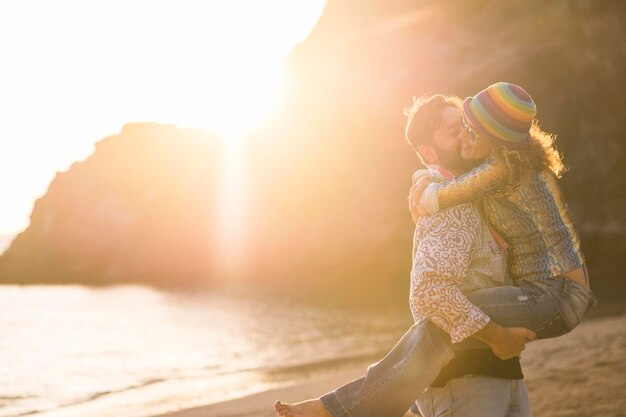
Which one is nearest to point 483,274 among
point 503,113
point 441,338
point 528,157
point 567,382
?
point 441,338

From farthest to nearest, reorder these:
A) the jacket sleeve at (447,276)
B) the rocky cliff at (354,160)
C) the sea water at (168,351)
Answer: the rocky cliff at (354,160) < the sea water at (168,351) < the jacket sleeve at (447,276)

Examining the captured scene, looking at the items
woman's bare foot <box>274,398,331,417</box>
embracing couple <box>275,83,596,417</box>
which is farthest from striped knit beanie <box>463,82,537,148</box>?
woman's bare foot <box>274,398,331,417</box>

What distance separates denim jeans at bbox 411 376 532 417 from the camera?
→ 9.67ft

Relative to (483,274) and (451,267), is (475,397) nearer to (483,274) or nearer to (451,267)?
(483,274)

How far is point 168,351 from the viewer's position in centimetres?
2103

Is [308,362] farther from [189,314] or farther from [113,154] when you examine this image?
[113,154]

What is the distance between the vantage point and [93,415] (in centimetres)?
1139

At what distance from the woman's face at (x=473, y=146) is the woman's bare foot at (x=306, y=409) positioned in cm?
144

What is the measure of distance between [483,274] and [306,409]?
1.11 meters

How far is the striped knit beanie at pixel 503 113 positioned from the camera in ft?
9.19

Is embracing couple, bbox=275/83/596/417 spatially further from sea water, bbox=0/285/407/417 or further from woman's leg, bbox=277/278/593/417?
sea water, bbox=0/285/407/417

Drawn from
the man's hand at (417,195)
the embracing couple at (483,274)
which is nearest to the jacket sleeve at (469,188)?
the embracing couple at (483,274)

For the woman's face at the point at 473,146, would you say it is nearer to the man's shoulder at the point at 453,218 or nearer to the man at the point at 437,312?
the man at the point at 437,312

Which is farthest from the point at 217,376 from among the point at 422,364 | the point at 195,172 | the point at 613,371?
the point at 195,172
